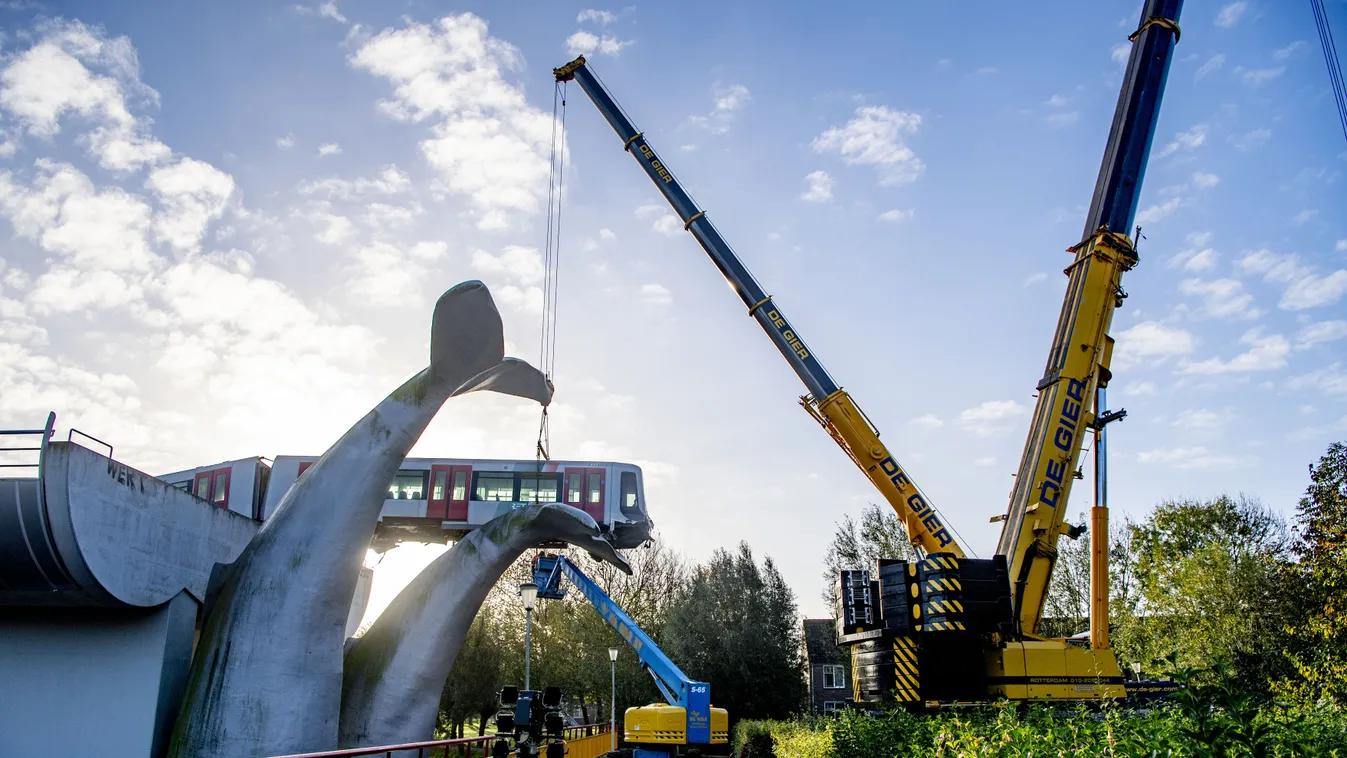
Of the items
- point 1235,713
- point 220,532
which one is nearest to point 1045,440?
point 1235,713

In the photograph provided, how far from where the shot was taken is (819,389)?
19.2 meters

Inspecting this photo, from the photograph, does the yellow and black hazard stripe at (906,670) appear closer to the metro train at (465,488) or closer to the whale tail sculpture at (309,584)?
the whale tail sculpture at (309,584)

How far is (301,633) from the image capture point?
1025cm

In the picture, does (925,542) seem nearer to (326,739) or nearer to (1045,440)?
(1045,440)

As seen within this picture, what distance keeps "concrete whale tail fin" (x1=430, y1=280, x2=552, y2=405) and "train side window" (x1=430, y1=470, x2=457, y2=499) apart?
1713 centimetres

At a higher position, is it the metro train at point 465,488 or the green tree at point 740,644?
the metro train at point 465,488

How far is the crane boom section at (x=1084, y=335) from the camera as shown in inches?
606

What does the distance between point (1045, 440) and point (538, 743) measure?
1031cm

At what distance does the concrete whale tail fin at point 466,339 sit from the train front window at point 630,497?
663 inches

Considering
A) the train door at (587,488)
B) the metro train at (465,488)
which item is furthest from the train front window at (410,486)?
the train door at (587,488)

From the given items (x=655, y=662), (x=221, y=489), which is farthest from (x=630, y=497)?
(x=221, y=489)

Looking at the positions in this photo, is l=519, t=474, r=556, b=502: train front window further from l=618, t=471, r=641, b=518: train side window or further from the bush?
the bush

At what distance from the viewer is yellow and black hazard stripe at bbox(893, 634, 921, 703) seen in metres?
13.7

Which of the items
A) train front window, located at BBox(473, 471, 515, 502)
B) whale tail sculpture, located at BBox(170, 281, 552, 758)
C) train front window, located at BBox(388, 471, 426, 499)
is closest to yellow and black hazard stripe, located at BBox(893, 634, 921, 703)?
whale tail sculpture, located at BBox(170, 281, 552, 758)
